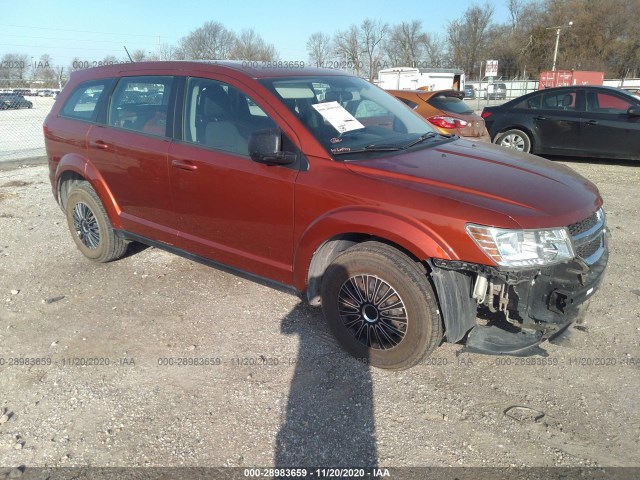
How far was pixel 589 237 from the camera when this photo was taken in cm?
301

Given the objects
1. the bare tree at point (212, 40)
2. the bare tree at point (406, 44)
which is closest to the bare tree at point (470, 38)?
the bare tree at point (406, 44)

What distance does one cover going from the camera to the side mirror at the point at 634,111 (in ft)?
29.3

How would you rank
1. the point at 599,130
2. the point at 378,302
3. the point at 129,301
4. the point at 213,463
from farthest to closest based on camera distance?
the point at 599,130
the point at 129,301
the point at 378,302
the point at 213,463

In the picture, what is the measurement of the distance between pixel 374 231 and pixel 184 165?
164cm

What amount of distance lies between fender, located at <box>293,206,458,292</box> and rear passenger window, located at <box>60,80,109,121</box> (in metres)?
2.66

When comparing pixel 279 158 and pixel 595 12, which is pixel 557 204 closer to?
pixel 279 158

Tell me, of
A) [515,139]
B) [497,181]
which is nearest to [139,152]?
Result: [497,181]

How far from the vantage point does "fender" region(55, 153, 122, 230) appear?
457cm

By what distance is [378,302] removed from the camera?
3090mm

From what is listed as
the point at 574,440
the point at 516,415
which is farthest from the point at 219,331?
the point at 574,440

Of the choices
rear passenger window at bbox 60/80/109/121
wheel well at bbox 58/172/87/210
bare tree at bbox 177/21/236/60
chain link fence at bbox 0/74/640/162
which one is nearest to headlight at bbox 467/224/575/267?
rear passenger window at bbox 60/80/109/121

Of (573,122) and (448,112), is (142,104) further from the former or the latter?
(573,122)

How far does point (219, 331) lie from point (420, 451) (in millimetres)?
1777

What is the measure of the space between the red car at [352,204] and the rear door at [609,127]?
21.9ft
